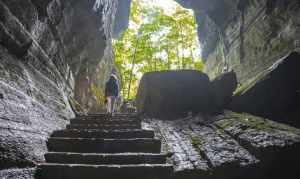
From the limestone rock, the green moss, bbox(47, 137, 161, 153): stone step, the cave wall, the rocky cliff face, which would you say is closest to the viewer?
the limestone rock

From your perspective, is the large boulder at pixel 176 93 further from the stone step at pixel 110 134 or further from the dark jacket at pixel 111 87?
the stone step at pixel 110 134

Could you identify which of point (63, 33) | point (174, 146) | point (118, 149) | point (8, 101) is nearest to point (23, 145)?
point (8, 101)

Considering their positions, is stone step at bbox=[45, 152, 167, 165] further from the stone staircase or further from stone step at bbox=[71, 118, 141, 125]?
stone step at bbox=[71, 118, 141, 125]

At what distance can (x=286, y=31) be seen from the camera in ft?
27.7

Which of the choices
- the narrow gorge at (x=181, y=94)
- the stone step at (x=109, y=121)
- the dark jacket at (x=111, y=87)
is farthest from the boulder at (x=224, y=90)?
the dark jacket at (x=111, y=87)

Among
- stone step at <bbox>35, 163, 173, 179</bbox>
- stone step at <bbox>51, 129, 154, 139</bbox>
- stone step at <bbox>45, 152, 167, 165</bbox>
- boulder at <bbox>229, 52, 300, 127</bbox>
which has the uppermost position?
boulder at <bbox>229, 52, 300, 127</bbox>

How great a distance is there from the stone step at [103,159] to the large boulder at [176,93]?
534cm

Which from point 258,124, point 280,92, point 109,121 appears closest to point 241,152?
point 258,124

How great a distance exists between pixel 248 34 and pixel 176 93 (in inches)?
211

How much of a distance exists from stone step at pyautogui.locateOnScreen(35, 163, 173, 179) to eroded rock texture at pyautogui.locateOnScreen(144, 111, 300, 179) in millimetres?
300

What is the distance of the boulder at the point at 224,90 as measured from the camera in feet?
30.0

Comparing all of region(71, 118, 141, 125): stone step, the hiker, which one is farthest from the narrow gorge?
the hiker

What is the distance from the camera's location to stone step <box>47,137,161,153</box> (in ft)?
16.8

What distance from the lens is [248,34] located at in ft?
40.1
